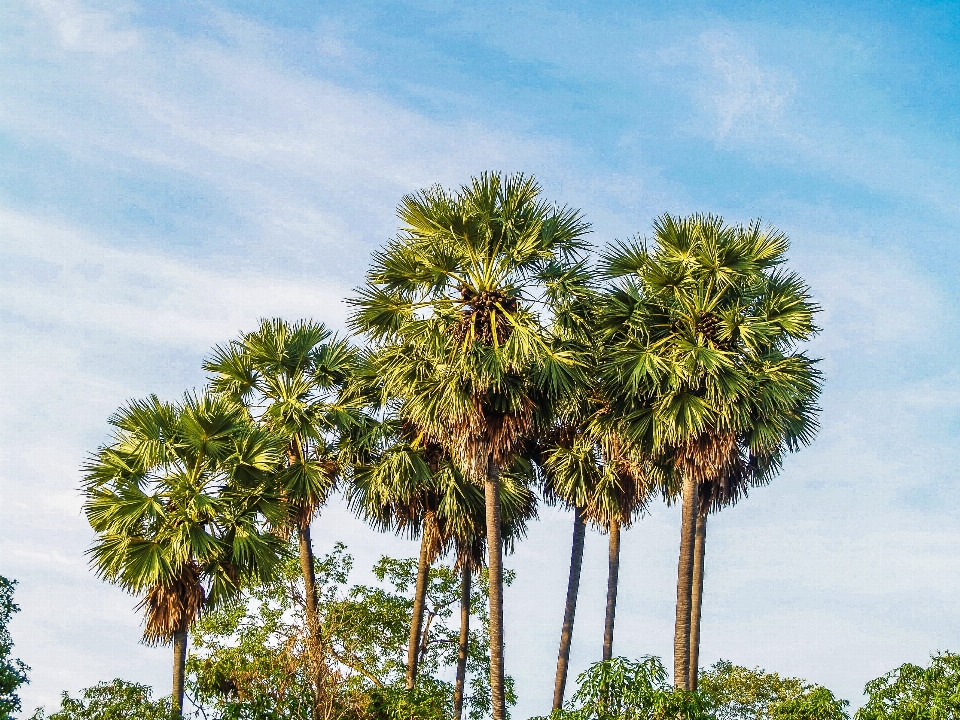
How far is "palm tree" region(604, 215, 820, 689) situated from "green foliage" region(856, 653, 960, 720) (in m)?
3.96

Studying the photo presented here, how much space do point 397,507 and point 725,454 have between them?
8.00 meters

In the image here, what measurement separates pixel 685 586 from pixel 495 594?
4751 mm

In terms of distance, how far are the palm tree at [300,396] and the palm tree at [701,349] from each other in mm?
7304

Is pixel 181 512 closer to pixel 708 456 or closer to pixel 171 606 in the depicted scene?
pixel 171 606

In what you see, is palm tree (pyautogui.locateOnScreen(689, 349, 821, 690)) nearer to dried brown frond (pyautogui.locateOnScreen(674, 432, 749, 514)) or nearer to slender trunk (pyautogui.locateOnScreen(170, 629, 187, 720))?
dried brown frond (pyautogui.locateOnScreen(674, 432, 749, 514))

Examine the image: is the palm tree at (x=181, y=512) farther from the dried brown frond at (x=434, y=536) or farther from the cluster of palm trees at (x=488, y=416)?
the dried brown frond at (x=434, y=536)

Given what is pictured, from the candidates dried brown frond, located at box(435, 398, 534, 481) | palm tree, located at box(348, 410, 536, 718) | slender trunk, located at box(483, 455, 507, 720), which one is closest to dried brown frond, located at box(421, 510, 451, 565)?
palm tree, located at box(348, 410, 536, 718)

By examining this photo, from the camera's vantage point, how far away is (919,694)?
2286 cm

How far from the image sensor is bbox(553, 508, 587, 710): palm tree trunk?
28.6 metres

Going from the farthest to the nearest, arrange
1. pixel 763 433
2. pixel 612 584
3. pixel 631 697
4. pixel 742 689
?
pixel 742 689 → pixel 612 584 → pixel 763 433 → pixel 631 697

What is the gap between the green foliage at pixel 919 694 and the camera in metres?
21.8

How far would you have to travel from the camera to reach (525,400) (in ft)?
73.4

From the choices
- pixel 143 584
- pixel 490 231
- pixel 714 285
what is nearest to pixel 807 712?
pixel 714 285

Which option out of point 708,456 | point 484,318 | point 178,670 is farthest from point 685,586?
point 178,670
